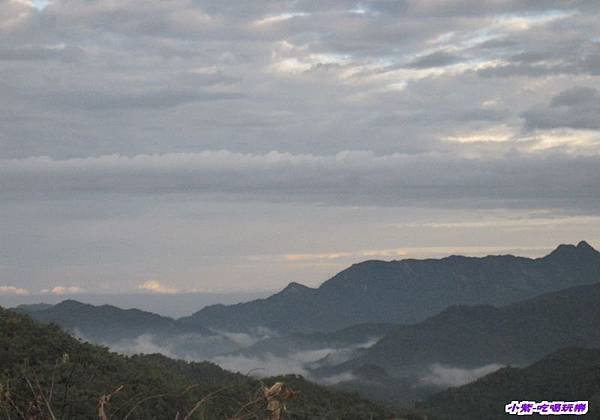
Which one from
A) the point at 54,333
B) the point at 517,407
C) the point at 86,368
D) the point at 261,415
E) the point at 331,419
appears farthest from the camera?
the point at 331,419

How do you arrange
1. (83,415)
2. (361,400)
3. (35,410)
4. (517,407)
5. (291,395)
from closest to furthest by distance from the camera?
(291,395) < (35,410) < (517,407) < (83,415) < (361,400)

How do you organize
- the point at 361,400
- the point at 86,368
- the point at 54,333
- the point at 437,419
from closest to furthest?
the point at 86,368 → the point at 54,333 → the point at 361,400 → the point at 437,419

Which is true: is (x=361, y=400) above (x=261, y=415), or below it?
below

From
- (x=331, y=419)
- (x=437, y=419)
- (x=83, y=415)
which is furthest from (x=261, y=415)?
(x=437, y=419)

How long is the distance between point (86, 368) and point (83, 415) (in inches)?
748

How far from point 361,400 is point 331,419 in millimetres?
42922

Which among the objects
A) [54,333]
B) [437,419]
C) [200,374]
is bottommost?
[437,419]

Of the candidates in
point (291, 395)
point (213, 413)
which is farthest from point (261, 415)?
point (213, 413)

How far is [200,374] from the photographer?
179875 millimetres

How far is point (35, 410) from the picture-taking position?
7.79 m

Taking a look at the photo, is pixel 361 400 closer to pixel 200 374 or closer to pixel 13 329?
pixel 200 374

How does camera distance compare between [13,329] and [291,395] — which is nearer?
[291,395]

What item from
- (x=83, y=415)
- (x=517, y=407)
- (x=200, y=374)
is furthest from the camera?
(x=200, y=374)

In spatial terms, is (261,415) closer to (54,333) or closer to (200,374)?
(54,333)
